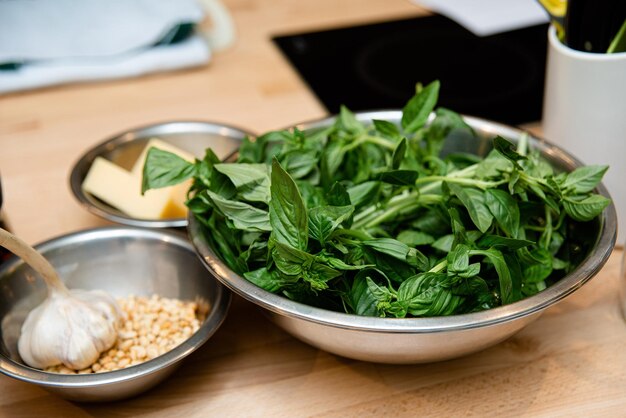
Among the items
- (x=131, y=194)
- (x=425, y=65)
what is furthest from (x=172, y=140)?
(x=425, y=65)

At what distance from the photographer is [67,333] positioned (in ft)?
2.30

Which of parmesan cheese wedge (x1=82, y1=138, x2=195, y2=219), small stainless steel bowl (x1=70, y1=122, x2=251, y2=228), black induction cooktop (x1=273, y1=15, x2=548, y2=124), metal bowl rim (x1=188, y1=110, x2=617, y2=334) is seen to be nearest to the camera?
metal bowl rim (x1=188, y1=110, x2=617, y2=334)

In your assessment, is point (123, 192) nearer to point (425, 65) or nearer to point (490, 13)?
→ point (425, 65)

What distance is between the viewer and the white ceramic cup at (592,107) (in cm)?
82

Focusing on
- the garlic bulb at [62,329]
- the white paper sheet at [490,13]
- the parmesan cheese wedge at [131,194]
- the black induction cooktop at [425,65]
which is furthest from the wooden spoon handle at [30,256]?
the white paper sheet at [490,13]

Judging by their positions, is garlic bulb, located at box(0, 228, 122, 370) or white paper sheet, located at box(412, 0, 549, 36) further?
white paper sheet, located at box(412, 0, 549, 36)

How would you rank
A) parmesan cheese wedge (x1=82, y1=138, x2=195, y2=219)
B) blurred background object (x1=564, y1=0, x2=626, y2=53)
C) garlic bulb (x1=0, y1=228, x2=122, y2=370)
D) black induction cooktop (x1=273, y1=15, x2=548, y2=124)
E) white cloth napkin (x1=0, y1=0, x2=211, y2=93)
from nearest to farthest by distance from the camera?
garlic bulb (x1=0, y1=228, x2=122, y2=370) → blurred background object (x1=564, y1=0, x2=626, y2=53) → parmesan cheese wedge (x1=82, y1=138, x2=195, y2=219) → black induction cooktop (x1=273, y1=15, x2=548, y2=124) → white cloth napkin (x1=0, y1=0, x2=211, y2=93)

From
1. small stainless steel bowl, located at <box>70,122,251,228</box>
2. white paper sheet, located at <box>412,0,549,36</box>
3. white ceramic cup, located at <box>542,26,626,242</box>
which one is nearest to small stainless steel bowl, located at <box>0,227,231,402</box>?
small stainless steel bowl, located at <box>70,122,251,228</box>

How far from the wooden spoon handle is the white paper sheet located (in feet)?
3.26

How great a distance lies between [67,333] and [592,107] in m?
0.64

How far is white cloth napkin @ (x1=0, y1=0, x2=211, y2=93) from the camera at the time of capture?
1317mm

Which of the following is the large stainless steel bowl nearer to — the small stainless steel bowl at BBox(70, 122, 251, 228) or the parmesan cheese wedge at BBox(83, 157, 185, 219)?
the parmesan cheese wedge at BBox(83, 157, 185, 219)

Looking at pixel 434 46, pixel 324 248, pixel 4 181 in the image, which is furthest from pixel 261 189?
pixel 434 46

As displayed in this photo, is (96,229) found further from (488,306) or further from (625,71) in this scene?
(625,71)
